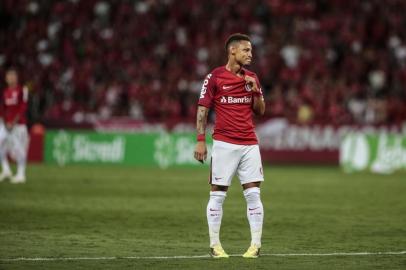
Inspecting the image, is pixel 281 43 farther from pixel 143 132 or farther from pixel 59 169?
pixel 59 169

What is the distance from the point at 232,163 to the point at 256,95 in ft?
2.55

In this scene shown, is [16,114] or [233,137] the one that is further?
[16,114]

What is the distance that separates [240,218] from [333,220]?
4.76 ft

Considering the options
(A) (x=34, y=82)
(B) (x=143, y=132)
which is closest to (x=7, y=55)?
(A) (x=34, y=82)

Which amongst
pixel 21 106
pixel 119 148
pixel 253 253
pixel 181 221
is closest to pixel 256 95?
pixel 253 253

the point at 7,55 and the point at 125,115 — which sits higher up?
the point at 7,55

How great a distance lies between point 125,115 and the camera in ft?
103

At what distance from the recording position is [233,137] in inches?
398

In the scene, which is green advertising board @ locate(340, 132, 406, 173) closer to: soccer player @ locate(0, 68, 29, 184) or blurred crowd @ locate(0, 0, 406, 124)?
blurred crowd @ locate(0, 0, 406, 124)

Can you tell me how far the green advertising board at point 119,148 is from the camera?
2883 cm

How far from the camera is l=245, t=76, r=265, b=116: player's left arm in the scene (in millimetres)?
9977

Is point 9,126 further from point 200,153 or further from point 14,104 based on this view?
point 200,153

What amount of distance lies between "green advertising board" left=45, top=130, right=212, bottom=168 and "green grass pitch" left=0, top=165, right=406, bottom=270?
13.3ft

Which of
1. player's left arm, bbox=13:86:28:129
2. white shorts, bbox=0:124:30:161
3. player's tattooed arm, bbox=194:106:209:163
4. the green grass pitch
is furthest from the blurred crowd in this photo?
player's tattooed arm, bbox=194:106:209:163
